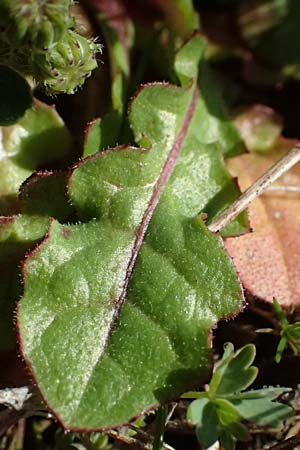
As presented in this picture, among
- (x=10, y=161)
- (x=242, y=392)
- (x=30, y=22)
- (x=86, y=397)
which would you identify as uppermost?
(x=30, y=22)

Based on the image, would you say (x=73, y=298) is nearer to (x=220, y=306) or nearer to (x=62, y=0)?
(x=220, y=306)

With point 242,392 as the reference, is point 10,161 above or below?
above

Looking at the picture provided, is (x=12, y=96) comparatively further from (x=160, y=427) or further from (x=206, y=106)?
(x=160, y=427)

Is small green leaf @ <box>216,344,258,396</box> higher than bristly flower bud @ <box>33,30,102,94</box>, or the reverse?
bristly flower bud @ <box>33,30,102,94</box>

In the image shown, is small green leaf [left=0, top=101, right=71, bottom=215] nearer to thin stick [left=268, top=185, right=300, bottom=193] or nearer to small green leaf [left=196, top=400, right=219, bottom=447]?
thin stick [left=268, top=185, right=300, bottom=193]

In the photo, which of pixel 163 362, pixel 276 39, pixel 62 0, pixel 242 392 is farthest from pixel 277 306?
pixel 276 39

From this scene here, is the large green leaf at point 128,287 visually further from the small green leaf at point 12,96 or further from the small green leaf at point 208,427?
the small green leaf at point 12,96

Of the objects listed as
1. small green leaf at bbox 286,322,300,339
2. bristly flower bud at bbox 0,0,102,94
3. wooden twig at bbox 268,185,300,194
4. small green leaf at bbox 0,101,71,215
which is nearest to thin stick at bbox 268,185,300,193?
wooden twig at bbox 268,185,300,194
